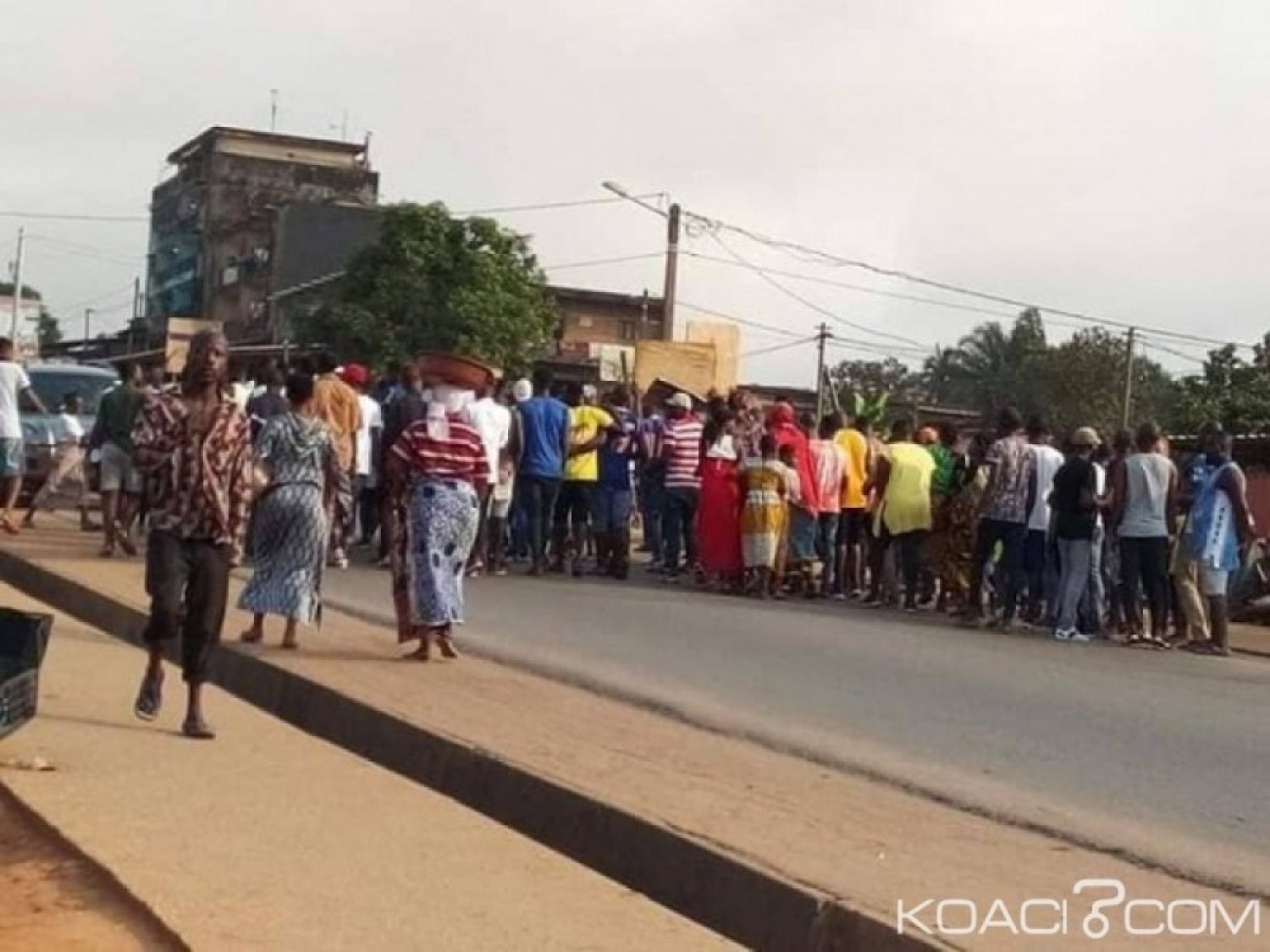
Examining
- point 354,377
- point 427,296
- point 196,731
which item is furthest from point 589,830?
point 427,296

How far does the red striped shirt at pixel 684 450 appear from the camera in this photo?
1908 centimetres

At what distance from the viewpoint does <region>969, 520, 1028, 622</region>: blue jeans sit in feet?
52.3

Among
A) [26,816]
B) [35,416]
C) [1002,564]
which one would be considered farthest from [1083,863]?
[35,416]

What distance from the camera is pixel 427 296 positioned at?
5362cm

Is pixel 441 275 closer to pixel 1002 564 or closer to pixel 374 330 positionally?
pixel 374 330

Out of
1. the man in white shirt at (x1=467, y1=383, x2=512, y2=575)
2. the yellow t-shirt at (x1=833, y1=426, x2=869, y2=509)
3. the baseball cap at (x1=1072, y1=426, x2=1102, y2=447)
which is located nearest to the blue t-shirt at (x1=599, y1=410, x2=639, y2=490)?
the man in white shirt at (x1=467, y1=383, x2=512, y2=575)

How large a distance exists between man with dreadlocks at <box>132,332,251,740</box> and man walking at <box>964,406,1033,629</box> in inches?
338

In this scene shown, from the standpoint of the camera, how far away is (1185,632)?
54.7 feet

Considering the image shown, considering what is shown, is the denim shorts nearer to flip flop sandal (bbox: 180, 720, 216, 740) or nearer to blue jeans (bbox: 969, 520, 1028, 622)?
blue jeans (bbox: 969, 520, 1028, 622)

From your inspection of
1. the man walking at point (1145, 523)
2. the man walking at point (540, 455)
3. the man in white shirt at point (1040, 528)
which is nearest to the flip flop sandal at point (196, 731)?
the man in white shirt at point (1040, 528)

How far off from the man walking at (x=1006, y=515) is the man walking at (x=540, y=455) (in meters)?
3.98

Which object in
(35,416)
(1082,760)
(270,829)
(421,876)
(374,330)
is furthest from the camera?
(374,330)

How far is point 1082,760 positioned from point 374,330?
45390 millimetres

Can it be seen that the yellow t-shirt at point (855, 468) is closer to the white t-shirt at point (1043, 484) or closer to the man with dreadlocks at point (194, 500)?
the white t-shirt at point (1043, 484)
